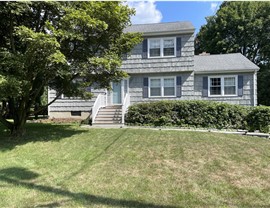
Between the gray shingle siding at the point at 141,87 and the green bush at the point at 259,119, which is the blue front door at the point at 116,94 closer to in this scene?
the gray shingle siding at the point at 141,87

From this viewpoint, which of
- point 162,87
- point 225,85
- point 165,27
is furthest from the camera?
point 165,27

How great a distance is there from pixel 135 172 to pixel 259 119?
8.25 metres

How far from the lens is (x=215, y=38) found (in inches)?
1227

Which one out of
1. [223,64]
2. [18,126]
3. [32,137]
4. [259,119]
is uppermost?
[223,64]

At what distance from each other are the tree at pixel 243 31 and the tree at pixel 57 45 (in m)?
24.1

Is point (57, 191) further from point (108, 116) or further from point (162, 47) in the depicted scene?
point (162, 47)

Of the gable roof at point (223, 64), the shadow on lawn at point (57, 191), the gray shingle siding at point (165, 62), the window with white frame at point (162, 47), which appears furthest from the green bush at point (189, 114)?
the shadow on lawn at point (57, 191)

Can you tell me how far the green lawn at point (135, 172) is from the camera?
445cm

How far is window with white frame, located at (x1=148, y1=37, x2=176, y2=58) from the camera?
1566 centimetres

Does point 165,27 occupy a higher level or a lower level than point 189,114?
higher

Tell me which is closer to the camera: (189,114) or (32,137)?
(32,137)

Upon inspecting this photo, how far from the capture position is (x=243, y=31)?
30.2m

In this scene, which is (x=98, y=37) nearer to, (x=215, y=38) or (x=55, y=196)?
(x=55, y=196)

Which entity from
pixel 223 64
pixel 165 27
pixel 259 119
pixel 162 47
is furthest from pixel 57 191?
pixel 223 64
